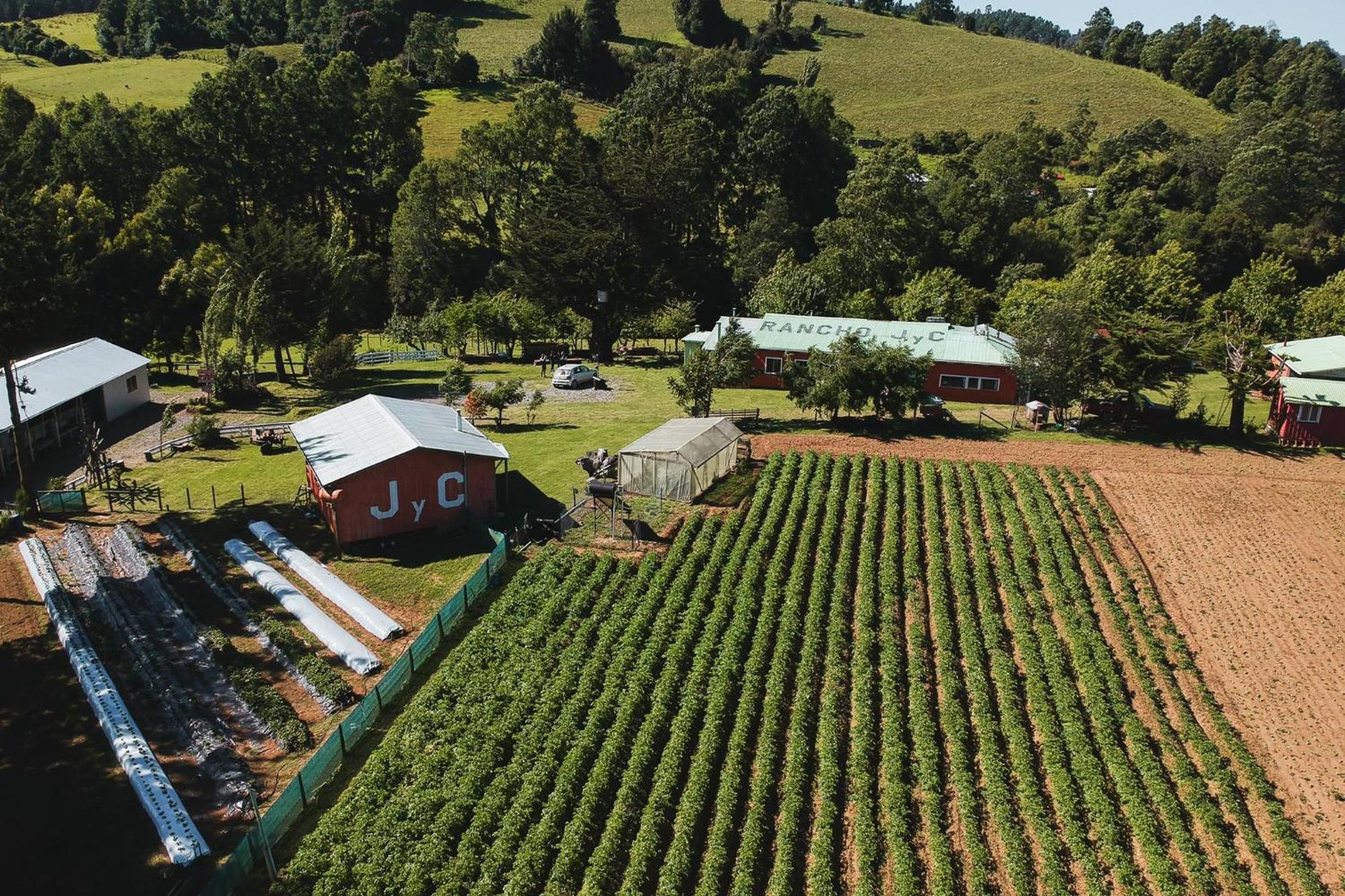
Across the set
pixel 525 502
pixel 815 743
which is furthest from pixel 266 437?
pixel 815 743

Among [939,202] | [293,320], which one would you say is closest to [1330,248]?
[939,202]

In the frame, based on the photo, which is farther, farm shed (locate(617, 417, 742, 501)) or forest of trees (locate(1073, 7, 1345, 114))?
forest of trees (locate(1073, 7, 1345, 114))

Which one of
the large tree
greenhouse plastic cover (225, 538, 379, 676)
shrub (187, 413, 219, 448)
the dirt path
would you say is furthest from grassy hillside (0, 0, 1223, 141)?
the dirt path

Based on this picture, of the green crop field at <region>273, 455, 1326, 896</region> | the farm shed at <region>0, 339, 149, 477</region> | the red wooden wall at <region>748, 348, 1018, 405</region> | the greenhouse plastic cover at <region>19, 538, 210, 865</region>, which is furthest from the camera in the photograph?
the red wooden wall at <region>748, 348, 1018, 405</region>

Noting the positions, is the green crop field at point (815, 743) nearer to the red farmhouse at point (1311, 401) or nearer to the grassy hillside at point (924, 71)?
the red farmhouse at point (1311, 401)

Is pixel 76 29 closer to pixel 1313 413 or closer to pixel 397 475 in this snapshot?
pixel 397 475

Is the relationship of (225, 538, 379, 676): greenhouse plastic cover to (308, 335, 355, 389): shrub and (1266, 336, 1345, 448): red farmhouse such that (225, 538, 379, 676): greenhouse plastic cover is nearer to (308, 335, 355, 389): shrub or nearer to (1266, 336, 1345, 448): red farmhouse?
(308, 335, 355, 389): shrub

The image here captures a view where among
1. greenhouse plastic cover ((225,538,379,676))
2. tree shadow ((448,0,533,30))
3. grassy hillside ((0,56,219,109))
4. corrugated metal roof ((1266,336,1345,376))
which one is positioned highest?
tree shadow ((448,0,533,30))
